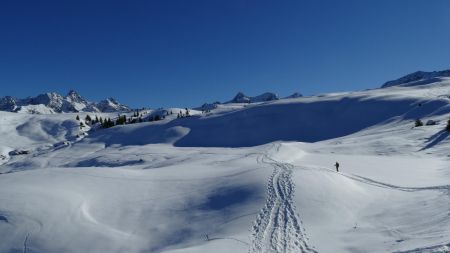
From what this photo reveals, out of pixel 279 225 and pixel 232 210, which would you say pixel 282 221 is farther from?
pixel 232 210

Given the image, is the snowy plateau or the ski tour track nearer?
the ski tour track

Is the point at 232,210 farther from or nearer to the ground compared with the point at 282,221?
farther from the ground

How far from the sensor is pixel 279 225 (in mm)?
21359

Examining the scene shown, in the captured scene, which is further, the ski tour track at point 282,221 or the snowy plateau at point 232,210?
the snowy plateau at point 232,210

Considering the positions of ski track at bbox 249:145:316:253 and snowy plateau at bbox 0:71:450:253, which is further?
snowy plateau at bbox 0:71:450:253

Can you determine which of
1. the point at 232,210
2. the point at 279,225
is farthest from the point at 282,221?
the point at 232,210

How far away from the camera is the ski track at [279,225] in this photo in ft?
60.2

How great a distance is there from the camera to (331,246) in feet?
58.8

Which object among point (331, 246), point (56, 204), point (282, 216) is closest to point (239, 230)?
point (282, 216)

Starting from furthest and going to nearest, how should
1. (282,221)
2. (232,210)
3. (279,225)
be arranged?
1. (232,210)
2. (282,221)
3. (279,225)

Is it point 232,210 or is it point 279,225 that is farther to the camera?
point 232,210

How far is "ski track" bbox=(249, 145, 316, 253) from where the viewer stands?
60.2 feet

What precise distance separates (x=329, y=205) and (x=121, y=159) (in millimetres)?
63846

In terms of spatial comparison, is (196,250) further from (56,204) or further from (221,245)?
(56,204)
